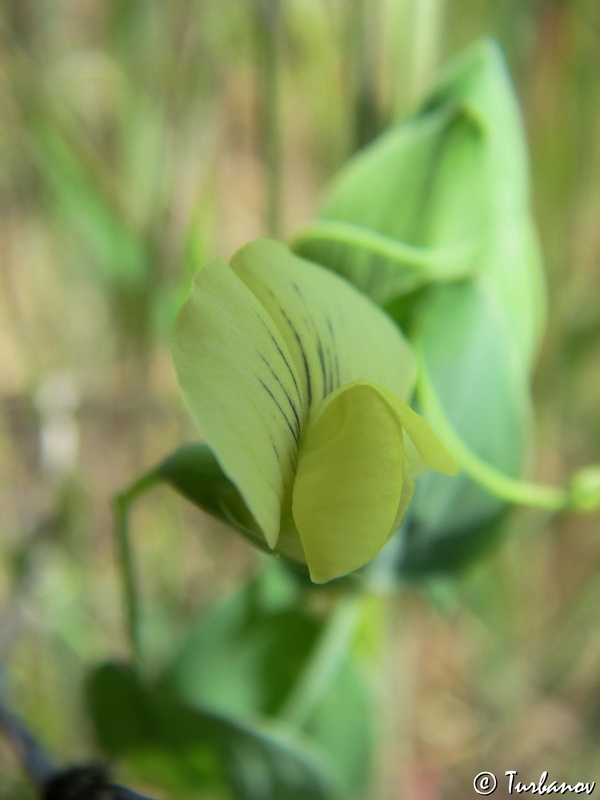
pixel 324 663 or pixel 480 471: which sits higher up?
pixel 480 471

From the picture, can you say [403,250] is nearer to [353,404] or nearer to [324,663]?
[353,404]

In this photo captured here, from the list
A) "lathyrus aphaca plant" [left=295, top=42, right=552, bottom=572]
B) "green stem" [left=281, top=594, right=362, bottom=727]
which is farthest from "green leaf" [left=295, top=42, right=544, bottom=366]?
"green stem" [left=281, top=594, right=362, bottom=727]

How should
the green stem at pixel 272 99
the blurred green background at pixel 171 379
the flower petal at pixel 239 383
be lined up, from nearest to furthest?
the flower petal at pixel 239 383
the green stem at pixel 272 99
the blurred green background at pixel 171 379

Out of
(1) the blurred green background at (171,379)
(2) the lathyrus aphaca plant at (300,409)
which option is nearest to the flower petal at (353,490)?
(2) the lathyrus aphaca plant at (300,409)

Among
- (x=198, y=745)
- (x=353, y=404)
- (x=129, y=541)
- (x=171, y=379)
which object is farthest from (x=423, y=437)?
(x=171, y=379)

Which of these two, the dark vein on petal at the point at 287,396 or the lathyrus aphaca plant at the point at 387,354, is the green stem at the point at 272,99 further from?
the dark vein on petal at the point at 287,396

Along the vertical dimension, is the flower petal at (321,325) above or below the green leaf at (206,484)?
above

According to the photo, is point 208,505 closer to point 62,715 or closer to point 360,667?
point 360,667
